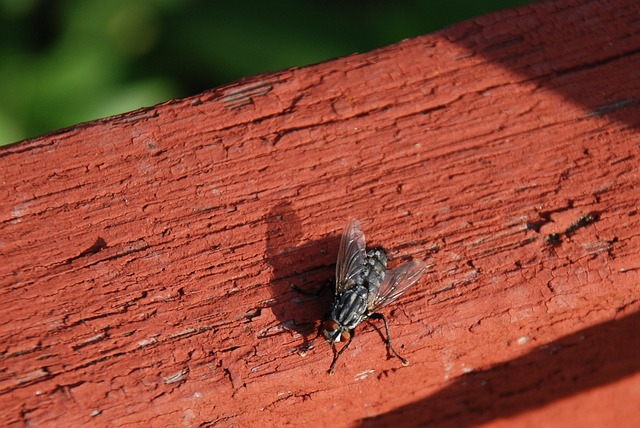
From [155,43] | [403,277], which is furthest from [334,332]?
[155,43]

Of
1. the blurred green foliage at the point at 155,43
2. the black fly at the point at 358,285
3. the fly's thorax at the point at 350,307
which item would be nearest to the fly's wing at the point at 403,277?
the black fly at the point at 358,285

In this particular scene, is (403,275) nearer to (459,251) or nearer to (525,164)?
(459,251)

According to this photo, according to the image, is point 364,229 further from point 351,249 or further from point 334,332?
point 334,332

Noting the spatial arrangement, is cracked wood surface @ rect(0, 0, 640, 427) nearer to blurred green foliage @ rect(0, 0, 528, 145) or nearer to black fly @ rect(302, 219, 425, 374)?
black fly @ rect(302, 219, 425, 374)

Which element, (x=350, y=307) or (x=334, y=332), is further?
(x=350, y=307)

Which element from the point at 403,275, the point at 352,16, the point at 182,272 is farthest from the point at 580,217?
the point at 352,16

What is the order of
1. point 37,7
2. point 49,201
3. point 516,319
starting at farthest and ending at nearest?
point 37,7
point 49,201
point 516,319
